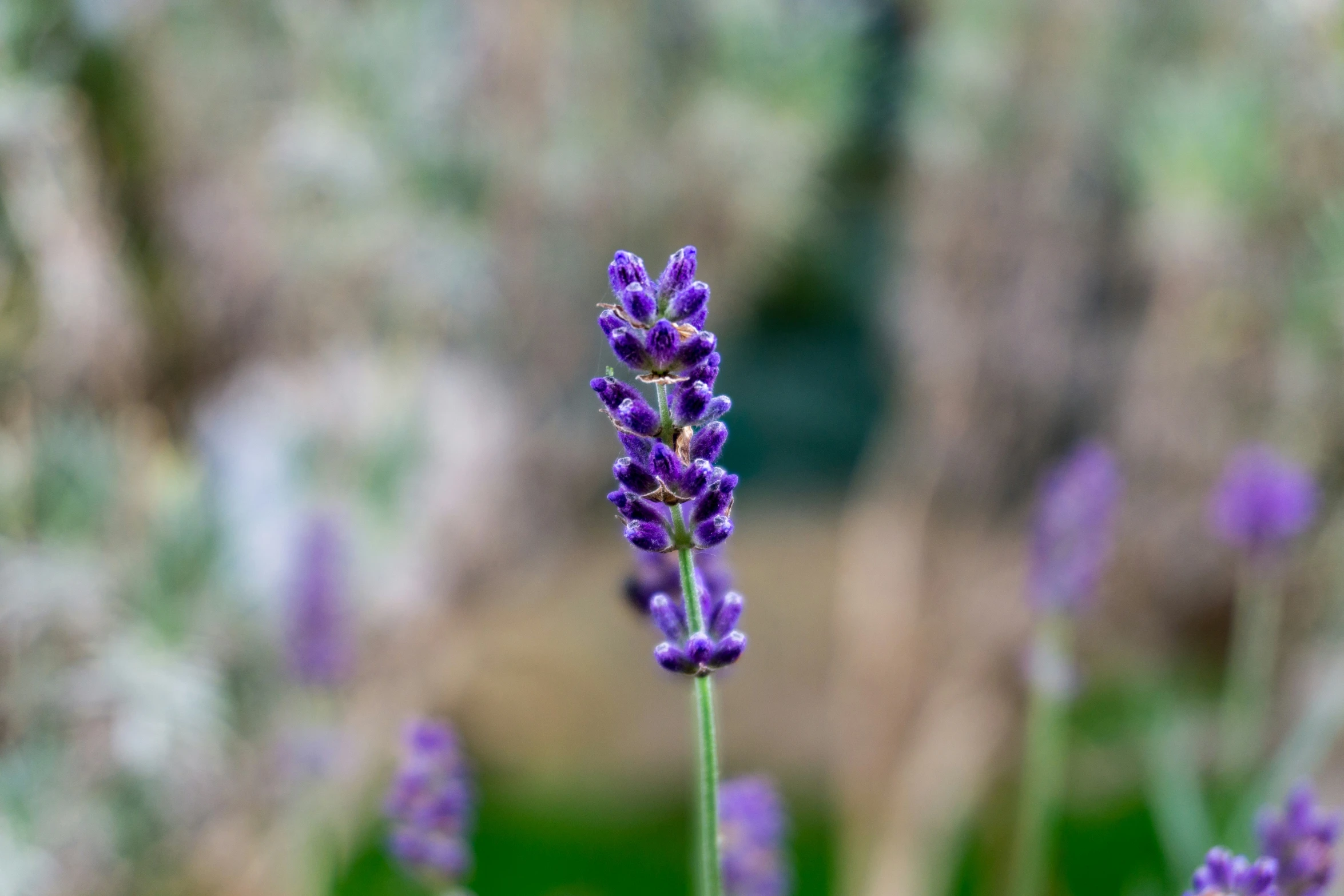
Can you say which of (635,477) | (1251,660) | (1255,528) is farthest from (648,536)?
(1251,660)

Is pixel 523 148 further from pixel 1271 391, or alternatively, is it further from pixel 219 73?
→ pixel 1271 391

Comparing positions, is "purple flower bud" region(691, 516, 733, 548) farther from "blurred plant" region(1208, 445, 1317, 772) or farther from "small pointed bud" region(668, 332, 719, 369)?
"blurred plant" region(1208, 445, 1317, 772)

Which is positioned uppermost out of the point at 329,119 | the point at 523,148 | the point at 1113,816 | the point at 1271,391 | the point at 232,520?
the point at 523,148

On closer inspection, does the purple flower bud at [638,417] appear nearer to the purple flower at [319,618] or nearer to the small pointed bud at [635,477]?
the small pointed bud at [635,477]

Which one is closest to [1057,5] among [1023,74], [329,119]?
[1023,74]

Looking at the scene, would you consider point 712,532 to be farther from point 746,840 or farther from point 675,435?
point 746,840
